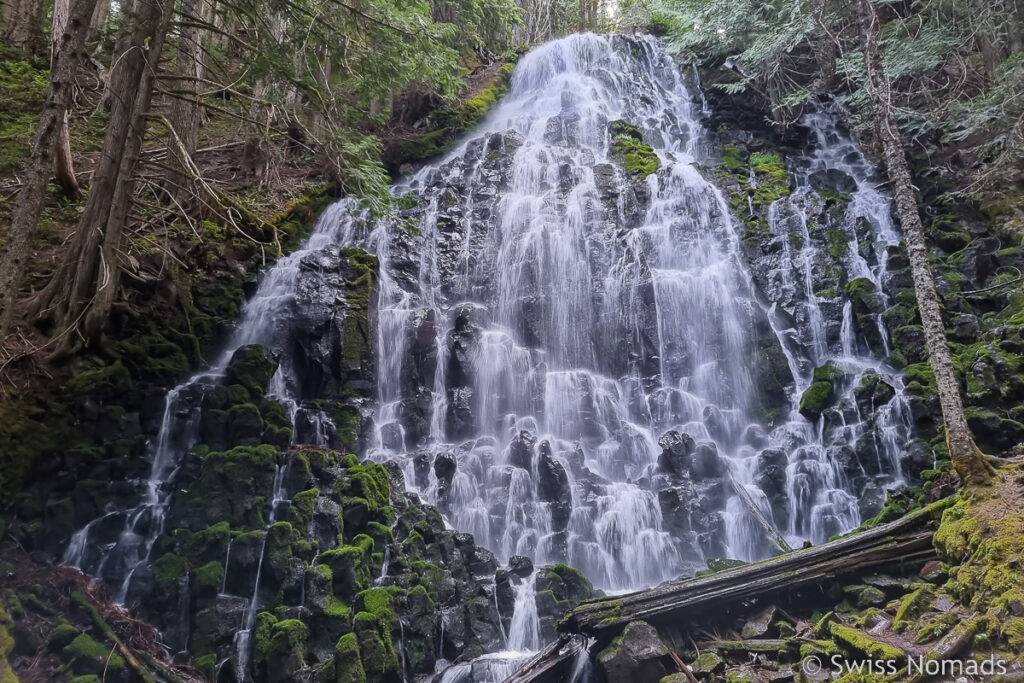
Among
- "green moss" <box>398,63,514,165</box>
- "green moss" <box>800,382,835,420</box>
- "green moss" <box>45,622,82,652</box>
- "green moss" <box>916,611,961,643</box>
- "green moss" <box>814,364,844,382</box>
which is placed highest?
"green moss" <box>398,63,514,165</box>

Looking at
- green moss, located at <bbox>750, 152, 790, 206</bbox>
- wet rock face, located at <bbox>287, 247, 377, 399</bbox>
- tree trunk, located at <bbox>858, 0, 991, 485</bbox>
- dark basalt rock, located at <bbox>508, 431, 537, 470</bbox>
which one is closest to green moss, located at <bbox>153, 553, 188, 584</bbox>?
wet rock face, located at <bbox>287, 247, 377, 399</bbox>

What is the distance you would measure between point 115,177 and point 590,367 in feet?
30.4

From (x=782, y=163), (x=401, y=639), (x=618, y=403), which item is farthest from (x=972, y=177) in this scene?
(x=401, y=639)

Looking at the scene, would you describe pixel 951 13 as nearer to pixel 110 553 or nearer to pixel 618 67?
pixel 618 67

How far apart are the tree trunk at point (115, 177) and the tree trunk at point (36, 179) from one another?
1718mm

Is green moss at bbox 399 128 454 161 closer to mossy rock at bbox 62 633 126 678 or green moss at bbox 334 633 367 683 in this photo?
green moss at bbox 334 633 367 683

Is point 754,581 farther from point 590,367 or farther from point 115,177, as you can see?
point 115,177

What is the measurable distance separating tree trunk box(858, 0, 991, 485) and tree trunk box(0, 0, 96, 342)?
9080 mm

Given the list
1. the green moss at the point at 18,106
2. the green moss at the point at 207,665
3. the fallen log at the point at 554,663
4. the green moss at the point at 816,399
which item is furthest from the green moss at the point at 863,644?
the green moss at the point at 18,106

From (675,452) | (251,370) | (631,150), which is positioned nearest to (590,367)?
(675,452)

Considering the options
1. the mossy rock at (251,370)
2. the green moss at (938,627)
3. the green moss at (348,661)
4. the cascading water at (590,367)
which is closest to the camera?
the green moss at (938,627)

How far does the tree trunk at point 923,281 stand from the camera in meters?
6.65

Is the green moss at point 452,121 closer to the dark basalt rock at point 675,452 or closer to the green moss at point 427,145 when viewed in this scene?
the green moss at point 427,145

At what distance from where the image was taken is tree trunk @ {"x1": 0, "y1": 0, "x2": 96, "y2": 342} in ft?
19.1
